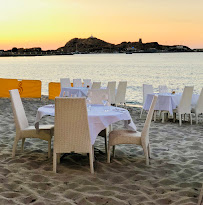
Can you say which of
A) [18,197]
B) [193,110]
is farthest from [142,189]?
[193,110]

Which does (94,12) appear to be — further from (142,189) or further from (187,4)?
(142,189)

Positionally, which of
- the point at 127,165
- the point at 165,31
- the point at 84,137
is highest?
the point at 165,31

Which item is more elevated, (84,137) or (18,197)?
(84,137)

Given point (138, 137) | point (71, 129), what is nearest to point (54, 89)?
point (138, 137)

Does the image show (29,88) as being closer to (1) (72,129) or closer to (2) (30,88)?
(2) (30,88)

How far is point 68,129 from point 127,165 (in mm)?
1039

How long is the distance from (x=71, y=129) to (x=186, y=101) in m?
4.65

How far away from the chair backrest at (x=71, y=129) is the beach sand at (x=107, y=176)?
0.35 metres

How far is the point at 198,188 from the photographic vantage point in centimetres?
412

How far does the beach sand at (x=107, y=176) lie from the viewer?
3.80 m

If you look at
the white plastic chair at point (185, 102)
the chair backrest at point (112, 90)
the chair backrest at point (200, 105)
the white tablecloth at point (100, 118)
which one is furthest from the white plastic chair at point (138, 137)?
the chair backrest at point (112, 90)

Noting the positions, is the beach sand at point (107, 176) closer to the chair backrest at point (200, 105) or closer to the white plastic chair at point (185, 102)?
the white plastic chair at point (185, 102)

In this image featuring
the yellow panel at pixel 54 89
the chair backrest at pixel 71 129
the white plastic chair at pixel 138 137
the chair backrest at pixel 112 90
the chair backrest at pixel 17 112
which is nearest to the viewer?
the chair backrest at pixel 71 129

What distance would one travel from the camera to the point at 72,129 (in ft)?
14.9
